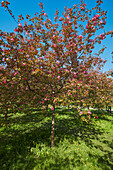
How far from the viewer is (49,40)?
17.8 ft

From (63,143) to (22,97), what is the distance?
394 cm

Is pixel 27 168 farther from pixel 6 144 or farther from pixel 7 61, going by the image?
pixel 7 61

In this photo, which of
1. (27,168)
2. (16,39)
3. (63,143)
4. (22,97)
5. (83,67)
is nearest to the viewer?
(27,168)

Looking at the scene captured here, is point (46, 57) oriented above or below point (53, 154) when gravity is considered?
above

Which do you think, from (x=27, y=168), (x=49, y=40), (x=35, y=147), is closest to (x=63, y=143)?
(x=35, y=147)

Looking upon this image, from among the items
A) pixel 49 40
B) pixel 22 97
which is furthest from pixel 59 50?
pixel 22 97

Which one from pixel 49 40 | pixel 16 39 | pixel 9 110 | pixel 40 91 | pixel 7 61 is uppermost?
pixel 49 40

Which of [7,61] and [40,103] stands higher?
[7,61]

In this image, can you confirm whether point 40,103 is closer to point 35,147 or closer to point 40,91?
point 40,91

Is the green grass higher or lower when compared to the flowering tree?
lower

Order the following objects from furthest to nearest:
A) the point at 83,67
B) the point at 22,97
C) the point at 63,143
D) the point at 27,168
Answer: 1. the point at 63,143
2. the point at 83,67
3. the point at 22,97
4. the point at 27,168

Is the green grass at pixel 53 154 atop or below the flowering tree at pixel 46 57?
below

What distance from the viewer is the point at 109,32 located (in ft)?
16.3

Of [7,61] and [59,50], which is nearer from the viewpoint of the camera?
[7,61]
